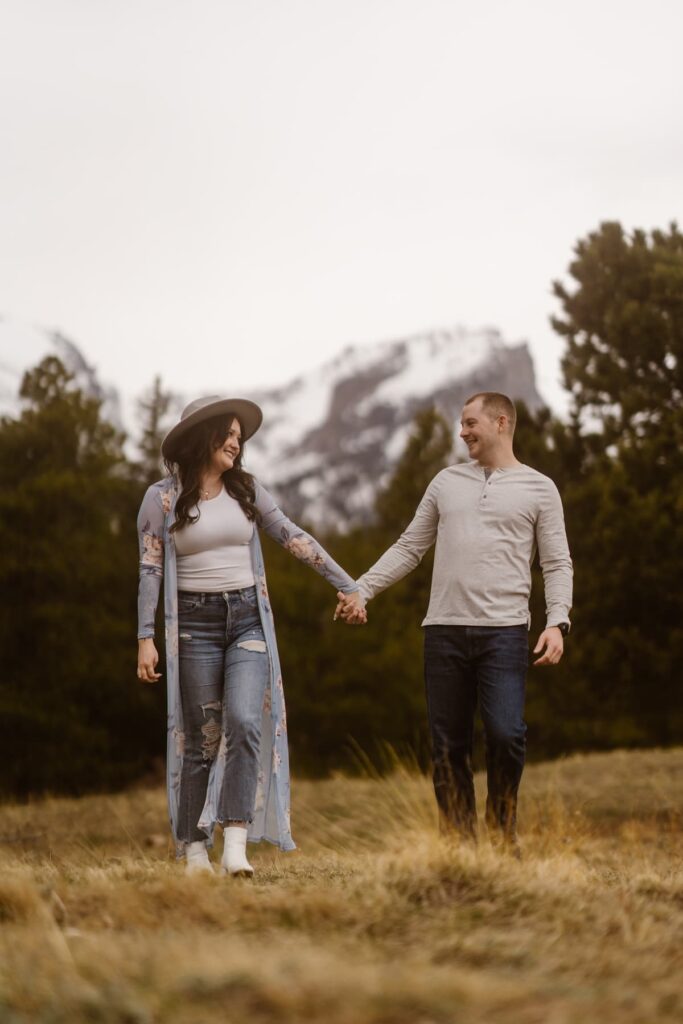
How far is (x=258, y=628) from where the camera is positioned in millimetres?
5840

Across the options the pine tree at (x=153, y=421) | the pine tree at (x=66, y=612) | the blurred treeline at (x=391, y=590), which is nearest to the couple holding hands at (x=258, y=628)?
the blurred treeline at (x=391, y=590)

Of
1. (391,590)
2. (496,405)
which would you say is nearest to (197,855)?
(496,405)

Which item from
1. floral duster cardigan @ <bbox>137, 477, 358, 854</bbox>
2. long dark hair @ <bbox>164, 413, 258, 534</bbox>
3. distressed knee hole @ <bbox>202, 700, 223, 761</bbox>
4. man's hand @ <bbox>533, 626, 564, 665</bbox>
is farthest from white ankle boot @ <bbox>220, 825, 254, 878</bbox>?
man's hand @ <bbox>533, 626, 564, 665</bbox>

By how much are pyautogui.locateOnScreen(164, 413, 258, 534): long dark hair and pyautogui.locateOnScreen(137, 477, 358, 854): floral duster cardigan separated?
7 centimetres

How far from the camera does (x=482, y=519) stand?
5.91 meters

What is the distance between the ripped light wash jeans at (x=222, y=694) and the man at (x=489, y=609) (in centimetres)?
80

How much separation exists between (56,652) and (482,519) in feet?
74.0

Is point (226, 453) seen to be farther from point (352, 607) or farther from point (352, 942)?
point (352, 942)

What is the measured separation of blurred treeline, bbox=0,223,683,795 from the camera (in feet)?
68.2

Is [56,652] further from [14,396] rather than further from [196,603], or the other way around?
[196,603]

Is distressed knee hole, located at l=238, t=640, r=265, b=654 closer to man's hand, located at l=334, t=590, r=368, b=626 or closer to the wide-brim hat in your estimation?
Result: man's hand, located at l=334, t=590, r=368, b=626

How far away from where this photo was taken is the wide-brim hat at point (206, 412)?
5.79 m

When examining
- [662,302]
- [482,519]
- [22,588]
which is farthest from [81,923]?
[22,588]

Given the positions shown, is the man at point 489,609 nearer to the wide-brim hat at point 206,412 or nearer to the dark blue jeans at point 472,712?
the dark blue jeans at point 472,712
